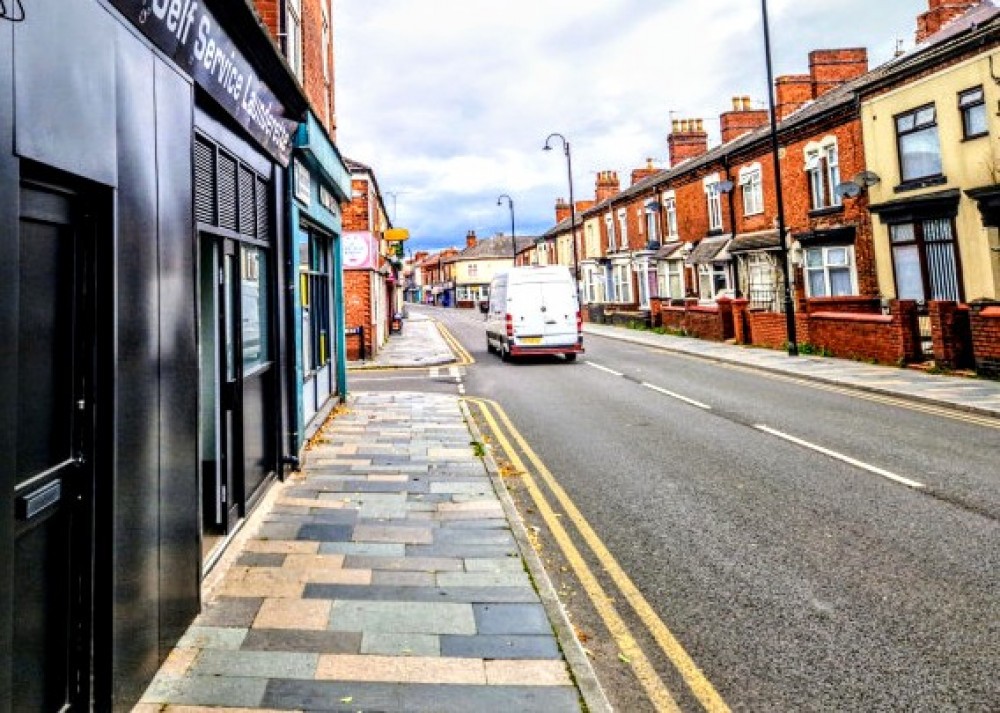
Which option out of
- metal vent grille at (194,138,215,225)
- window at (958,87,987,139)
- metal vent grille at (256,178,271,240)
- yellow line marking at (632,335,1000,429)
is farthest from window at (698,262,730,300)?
metal vent grille at (194,138,215,225)

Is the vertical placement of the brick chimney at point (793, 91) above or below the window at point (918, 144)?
above

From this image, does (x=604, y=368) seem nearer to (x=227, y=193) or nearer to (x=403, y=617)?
(x=227, y=193)

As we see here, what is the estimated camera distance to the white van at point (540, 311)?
63.2 feet

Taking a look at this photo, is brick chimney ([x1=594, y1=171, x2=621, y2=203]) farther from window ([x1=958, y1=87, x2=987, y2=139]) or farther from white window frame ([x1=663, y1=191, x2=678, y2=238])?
window ([x1=958, y1=87, x2=987, y2=139])

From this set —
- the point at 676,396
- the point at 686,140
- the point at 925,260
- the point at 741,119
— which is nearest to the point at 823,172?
the point at 925,260

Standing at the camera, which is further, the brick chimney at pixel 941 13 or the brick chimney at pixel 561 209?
the brick chimney at pixel 561 209

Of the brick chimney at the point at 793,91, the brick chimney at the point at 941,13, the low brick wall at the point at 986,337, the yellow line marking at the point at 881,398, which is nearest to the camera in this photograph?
the yellow line marking at the point at 881,398

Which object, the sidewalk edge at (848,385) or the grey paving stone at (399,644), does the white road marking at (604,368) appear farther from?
the grey paving stone at (399,644)

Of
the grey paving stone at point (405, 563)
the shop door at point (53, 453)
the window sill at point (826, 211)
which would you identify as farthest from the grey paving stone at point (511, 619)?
the window sill at point (826, 211)

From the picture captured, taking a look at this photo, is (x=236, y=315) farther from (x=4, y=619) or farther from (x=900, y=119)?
(x=900, y=119)

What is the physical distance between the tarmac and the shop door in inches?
24.6

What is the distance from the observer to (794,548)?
5184mm

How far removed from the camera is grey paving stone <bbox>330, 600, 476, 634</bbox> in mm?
3895

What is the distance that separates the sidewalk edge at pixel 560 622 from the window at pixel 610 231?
128ft
